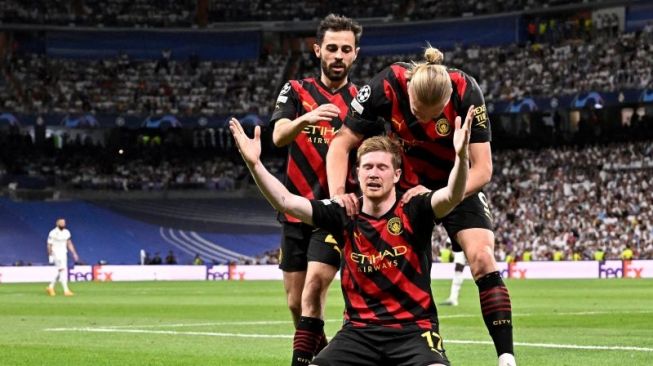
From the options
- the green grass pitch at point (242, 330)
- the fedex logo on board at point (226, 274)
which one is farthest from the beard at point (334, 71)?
the fedex logo on board at point (226, 274)

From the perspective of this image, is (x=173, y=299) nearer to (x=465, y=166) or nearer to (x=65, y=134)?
(x=465, y=166)

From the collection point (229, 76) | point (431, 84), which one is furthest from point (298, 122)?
point (229, 76)

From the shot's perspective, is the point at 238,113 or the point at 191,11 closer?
the point at 238,113

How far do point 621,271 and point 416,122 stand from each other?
35.1m

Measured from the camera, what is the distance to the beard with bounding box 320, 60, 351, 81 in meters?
9.12

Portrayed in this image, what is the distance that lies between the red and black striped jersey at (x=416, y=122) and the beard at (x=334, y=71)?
0.80 m

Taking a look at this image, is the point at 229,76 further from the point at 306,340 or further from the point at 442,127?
the point at 442,127

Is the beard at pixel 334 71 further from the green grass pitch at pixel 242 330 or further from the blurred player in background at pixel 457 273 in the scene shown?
the blurred player in background at pixel 457 273

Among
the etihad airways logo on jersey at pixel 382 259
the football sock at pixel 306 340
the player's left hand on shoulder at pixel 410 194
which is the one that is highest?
the player's left hand on shoulder at pixel 410 194

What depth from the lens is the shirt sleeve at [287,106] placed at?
30.1 feet

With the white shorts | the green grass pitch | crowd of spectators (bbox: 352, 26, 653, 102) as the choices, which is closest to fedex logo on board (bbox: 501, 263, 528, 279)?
crowd of spectators (bbox: 352, 26, 653, 102)

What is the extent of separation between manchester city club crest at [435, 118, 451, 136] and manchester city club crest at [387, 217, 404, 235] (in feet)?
3.60

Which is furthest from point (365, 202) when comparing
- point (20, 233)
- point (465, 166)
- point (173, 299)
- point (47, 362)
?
point (20, 233)

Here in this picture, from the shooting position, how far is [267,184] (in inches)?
283
